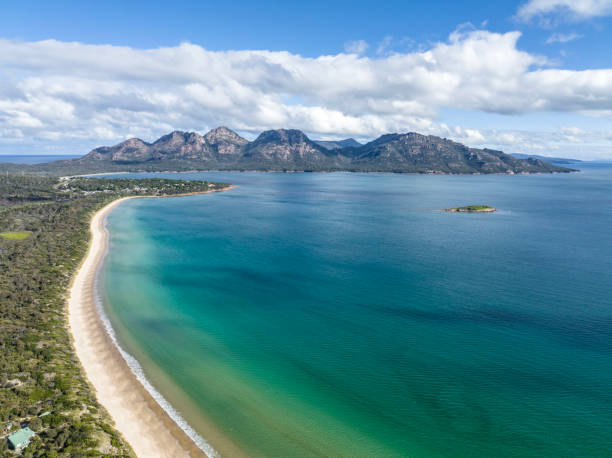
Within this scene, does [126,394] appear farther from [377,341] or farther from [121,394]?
[377,341]

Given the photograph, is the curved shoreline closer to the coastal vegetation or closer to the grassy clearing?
the coastal vegetation

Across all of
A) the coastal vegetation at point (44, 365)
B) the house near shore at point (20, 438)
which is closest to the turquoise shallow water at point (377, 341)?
the coastal vegetation at point (44, 365)

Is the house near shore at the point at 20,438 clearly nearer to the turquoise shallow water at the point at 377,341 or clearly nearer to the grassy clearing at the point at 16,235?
the turquoise shallow water at the point at 377,341

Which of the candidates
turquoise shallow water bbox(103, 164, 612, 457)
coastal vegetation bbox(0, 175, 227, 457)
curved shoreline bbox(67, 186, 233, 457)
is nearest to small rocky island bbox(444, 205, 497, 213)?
turquoise shallow water bbox(103, 164, 612, 457)

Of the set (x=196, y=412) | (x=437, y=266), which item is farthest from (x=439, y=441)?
(x=437, y=266)

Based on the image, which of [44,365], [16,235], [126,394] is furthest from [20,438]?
[16,235]

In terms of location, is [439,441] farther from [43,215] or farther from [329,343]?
[43,215]
